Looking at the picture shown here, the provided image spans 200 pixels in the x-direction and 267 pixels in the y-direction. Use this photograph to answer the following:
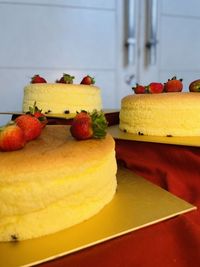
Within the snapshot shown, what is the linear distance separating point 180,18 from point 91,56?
76 centimetres

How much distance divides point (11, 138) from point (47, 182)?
12 cm

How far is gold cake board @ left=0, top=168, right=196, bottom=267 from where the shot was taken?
0.49 meters

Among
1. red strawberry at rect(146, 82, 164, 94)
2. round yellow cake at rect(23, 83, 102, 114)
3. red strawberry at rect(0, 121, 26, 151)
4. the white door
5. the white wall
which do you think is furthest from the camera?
the white door

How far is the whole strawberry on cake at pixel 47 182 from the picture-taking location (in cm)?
55

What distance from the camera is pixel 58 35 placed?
2184mm

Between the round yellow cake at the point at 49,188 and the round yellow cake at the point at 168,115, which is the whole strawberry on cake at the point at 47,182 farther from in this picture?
the round yellow cake at the point at 168,115

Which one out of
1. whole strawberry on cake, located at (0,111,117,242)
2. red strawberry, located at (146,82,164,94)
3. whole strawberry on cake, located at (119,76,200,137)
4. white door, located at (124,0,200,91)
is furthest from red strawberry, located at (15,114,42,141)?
white door, located at (124,0,200,91)

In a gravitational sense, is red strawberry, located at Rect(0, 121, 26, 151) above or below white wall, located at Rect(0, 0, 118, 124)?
below

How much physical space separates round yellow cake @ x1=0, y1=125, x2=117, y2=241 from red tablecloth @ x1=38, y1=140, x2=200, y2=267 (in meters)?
0.09

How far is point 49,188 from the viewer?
0.56 meters

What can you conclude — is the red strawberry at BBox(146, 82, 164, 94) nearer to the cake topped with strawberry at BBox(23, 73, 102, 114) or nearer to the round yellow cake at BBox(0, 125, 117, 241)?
the cake topped with strawberry at BBox(23, 73, 102, 114)

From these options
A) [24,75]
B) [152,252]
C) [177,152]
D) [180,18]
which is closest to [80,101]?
[177,152]

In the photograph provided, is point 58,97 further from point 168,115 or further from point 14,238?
point 14,238

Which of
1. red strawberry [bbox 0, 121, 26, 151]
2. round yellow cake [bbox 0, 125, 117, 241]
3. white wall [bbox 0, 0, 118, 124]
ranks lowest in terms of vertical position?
round yellow cake [bbox 0, 125, 117, 241]
